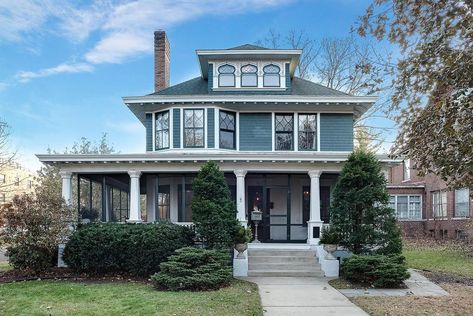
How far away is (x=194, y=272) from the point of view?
10.3 metres

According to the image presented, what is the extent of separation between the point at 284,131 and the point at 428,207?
17.9 meters

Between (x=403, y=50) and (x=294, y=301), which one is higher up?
(x=403, y=50)

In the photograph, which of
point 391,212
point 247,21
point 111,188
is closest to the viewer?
point 391,212

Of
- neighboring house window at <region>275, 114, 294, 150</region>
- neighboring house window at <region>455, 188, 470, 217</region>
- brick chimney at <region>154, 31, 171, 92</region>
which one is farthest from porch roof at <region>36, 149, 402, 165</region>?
neighboring house window at <region>455, 188, 470, 217</region>

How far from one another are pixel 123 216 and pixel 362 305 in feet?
49.9

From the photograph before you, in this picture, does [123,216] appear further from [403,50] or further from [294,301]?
[403,50]

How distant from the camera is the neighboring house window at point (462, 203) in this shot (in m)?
25.8

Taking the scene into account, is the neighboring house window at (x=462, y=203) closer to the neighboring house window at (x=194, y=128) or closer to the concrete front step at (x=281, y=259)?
the concrete front step at (x=281, y=259)

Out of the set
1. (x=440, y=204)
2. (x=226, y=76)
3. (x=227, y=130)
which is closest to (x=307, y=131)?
(x=227, y=130)

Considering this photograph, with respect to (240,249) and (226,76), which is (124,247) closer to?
(240,249)

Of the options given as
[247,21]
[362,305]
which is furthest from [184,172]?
[362,305]

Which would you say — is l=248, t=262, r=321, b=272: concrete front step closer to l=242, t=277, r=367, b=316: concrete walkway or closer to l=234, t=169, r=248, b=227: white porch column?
l=242, t=277, r=367, b=316: concrete walkway

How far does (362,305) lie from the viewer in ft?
28.3

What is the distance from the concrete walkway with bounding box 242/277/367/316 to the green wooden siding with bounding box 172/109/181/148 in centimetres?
684
